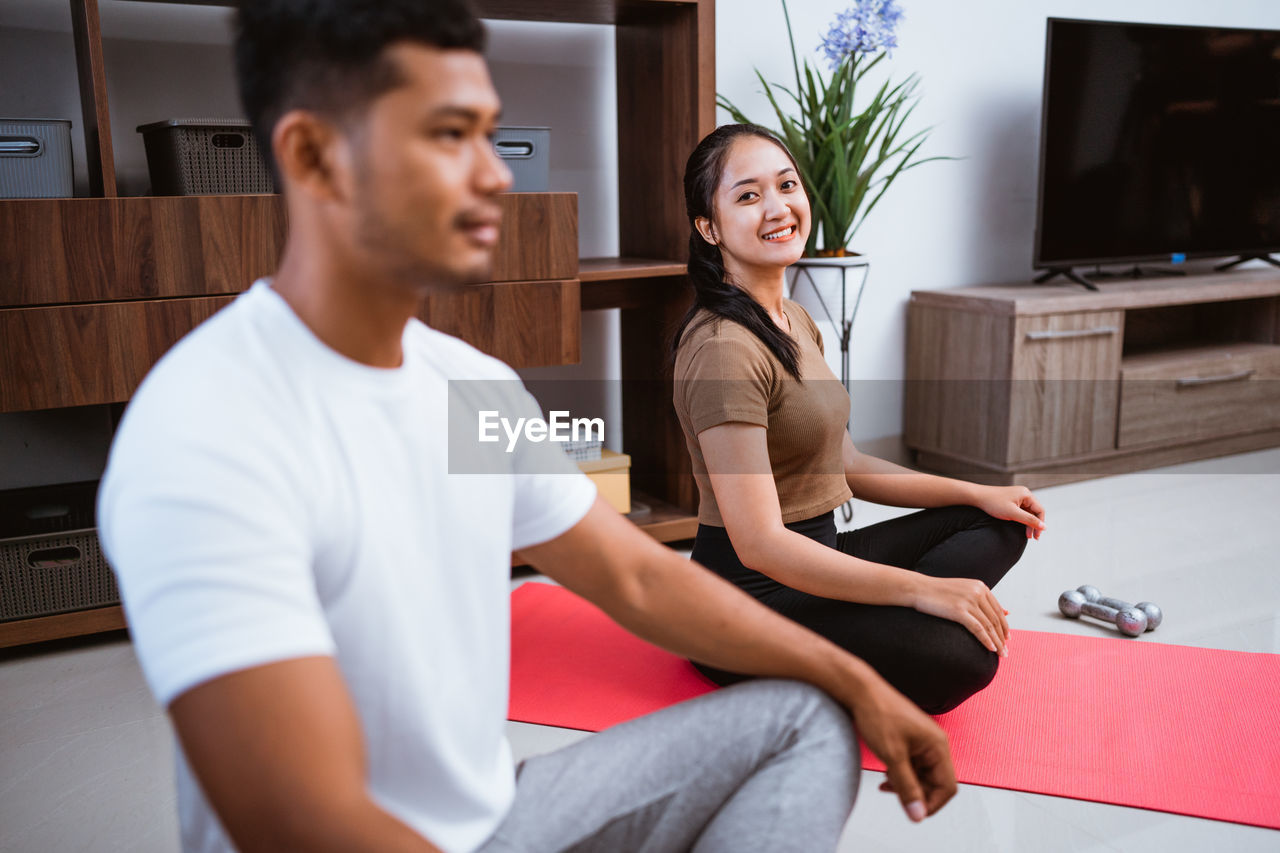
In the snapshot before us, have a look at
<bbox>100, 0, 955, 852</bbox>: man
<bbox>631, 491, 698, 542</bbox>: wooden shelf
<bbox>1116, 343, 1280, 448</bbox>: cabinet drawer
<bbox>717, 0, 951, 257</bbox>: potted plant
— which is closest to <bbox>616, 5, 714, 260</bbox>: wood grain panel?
<bbox>717, 0, 951, 257</bbox>: potted plant

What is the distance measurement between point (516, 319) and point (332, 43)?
1.76 m

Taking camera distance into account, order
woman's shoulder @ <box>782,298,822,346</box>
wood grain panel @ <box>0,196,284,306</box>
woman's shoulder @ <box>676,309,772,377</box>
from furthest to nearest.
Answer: wood grain panel @ <box>0,196,284,306</box>
woman's shoulder @ <box>782,298,822,346</box>
woman's shoulder @ <box>676,309,772,377</box>

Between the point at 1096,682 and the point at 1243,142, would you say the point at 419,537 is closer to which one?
the point at 1096,682

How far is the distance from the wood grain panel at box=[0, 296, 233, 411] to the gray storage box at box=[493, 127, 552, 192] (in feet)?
2.36

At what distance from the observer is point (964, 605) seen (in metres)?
1.62

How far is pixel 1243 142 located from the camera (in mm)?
3754

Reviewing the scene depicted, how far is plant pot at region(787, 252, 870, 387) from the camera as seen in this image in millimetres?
3000

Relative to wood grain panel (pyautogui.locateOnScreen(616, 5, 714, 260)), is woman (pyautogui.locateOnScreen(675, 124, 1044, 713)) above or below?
below

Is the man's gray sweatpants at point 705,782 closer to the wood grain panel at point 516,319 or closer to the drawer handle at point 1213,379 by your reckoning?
the wood grain panel at point 516,319

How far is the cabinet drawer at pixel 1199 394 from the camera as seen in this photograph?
345cm

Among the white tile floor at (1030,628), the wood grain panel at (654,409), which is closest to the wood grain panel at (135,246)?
the white tile floor at (1030,628)

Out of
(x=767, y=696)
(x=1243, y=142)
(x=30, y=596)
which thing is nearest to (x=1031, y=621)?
(x=767, y=696)

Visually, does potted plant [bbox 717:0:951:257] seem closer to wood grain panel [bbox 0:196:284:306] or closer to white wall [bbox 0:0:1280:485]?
white wall [bbox 0:0:1280:485]

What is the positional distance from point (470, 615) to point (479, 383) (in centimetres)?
21
